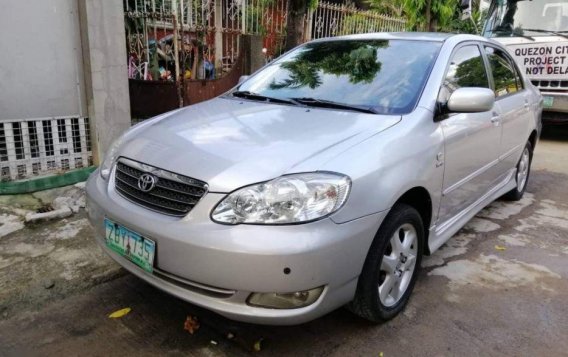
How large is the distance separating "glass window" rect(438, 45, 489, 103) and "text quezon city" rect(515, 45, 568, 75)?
4.48 m

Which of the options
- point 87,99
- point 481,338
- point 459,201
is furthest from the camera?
point 87,99

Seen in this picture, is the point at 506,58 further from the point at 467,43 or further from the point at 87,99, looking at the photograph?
the point at 87,99

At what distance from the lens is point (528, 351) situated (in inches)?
95.4

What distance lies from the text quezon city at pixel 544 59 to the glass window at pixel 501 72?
141 inches

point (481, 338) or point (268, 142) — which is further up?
point (268, 142)

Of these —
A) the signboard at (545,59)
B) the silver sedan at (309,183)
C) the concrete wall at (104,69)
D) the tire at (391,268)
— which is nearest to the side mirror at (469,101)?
the silver sedan at (309,183)

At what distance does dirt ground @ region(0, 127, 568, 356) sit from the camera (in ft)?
7.85

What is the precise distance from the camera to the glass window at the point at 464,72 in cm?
302

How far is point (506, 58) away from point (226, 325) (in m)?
3.47

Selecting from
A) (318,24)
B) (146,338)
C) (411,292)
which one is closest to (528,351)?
(411,292)

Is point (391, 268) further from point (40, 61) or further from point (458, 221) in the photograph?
point (40, 61)

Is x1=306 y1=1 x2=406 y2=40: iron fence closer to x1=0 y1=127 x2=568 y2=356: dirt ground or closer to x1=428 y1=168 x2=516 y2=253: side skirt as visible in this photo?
x1=428 y1=168 x2=516 y2=253: side skirt

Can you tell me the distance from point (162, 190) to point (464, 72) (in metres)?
2.31

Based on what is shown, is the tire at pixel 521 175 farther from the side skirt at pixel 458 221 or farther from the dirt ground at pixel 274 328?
the dirt ground at pixel 274 328
